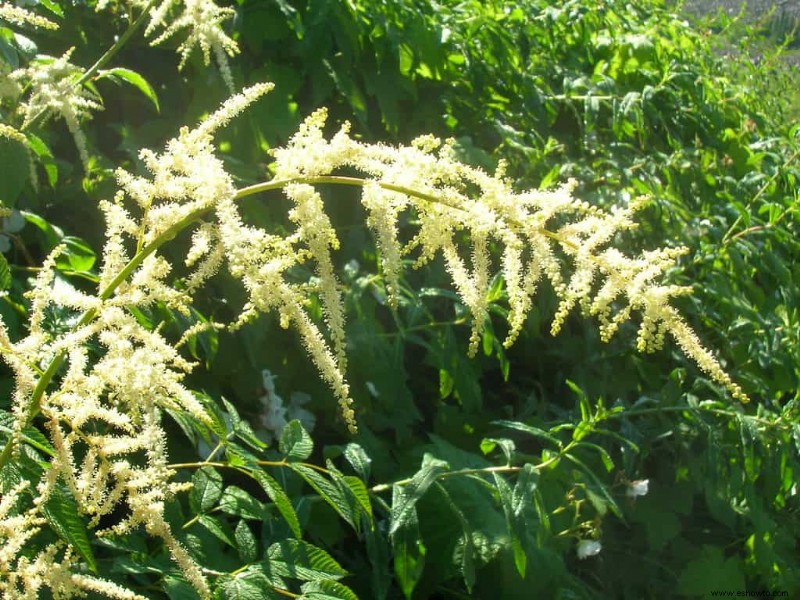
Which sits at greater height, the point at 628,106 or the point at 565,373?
the point at 628,106

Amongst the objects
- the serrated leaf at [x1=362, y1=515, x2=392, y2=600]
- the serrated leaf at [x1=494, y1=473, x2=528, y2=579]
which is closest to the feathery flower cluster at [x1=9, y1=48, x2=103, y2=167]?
the serrated leaf at [x1=362, y1=515, x2=392, y2=600]

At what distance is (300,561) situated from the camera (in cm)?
176

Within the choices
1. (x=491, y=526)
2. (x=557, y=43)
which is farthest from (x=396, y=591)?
(x=557, y=43)

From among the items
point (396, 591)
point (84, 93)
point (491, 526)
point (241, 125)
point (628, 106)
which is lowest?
point (396, 591)

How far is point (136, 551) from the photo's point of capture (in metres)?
1.66

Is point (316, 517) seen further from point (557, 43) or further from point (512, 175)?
point (557, 43)

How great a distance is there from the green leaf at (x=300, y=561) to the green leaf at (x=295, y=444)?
18 cm

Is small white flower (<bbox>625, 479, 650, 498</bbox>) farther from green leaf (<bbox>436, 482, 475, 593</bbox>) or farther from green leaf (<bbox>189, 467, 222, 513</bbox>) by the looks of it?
green leaf (<bbox>189, 467, 222, 513</bbox>)

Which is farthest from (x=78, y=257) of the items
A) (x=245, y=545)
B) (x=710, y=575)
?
(x=710, y=575)

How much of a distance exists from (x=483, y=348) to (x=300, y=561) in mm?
1156

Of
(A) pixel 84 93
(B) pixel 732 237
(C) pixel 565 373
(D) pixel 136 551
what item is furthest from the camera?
(B) pixel 732 237

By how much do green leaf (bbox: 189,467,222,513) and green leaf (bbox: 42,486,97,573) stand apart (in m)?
0.43

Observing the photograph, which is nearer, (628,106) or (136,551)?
(136,551)

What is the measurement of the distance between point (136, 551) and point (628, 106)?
7.77 ft
